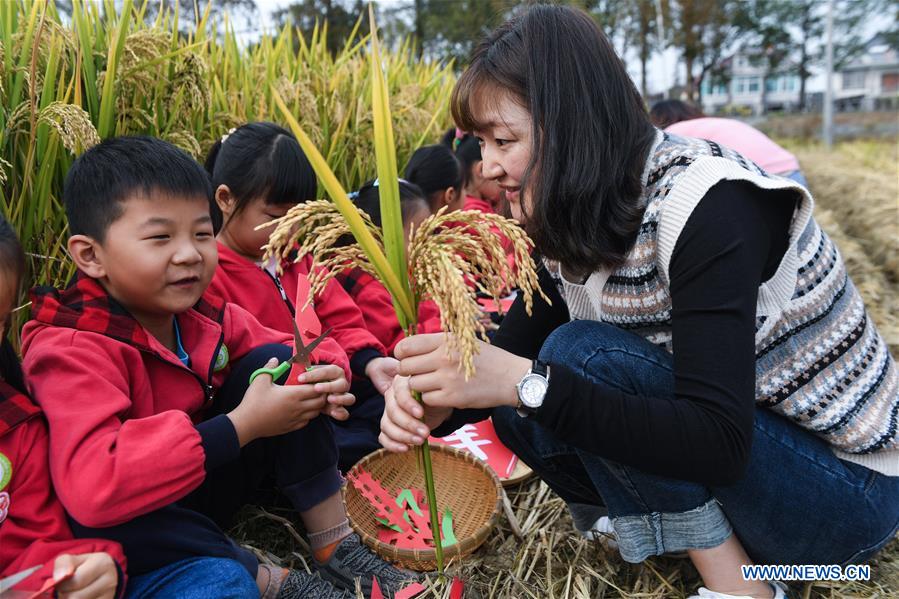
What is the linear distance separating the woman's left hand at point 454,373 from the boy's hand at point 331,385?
30 cm

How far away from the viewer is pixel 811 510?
4.45ft

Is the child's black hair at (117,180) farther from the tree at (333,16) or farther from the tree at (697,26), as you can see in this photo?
the tree at (697,26)

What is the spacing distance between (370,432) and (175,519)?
98 cm

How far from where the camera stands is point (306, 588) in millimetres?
1484

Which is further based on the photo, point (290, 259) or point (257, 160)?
point (290, 259)

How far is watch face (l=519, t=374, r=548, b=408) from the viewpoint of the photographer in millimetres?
1147

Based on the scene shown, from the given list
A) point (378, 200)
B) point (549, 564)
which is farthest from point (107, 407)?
point (378, 200)

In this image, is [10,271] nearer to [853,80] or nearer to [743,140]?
[743,140]

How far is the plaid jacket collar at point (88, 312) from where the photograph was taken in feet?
4.28

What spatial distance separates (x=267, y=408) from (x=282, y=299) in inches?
35.7

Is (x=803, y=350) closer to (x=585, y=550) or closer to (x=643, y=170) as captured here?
(x=643, y=170)

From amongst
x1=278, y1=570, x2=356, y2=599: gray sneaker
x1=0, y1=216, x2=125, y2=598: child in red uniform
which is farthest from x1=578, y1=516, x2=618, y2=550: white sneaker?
x1=0, y1=216, x2=125, y2=598: child in red uniform

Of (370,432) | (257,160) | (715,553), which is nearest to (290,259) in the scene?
(257,160)

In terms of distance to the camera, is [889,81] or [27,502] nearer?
[27,502]
